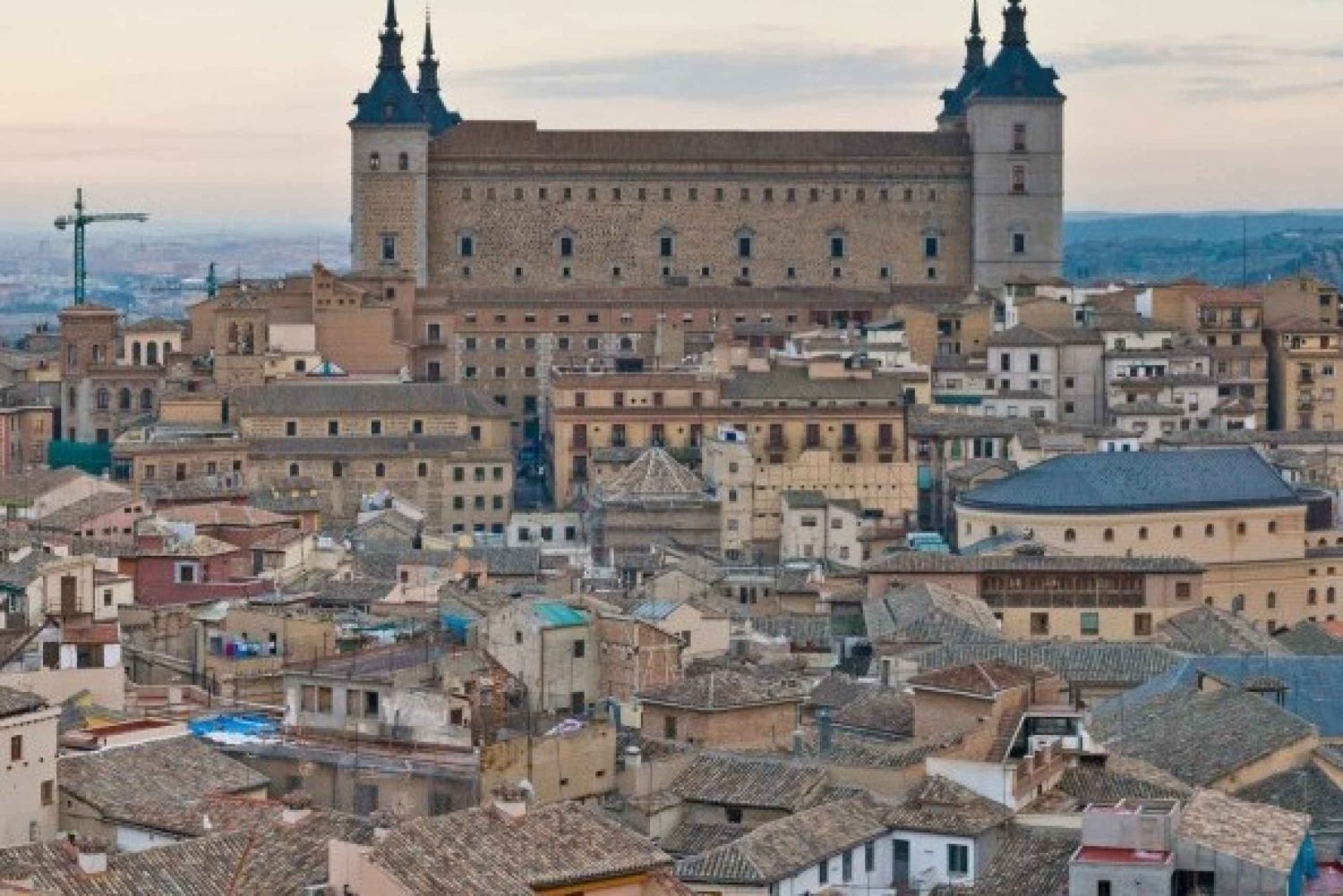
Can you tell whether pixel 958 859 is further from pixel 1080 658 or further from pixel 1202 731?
pixel 1080 658

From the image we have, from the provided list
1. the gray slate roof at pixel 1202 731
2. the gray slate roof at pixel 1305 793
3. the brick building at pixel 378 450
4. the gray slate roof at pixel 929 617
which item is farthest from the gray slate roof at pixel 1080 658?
the brick building at pixel 378 450

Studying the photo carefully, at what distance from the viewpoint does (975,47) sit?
101 metres

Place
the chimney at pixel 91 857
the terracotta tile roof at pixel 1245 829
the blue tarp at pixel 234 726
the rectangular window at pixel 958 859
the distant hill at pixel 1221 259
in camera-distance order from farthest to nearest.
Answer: the distant hill at pixel 1221 259
the blue tarp at pixel 234 726
the rectangular window at pixel 958 859
the terracotta tile roof at pixel 1245 829
the chimney at pixel 91 857

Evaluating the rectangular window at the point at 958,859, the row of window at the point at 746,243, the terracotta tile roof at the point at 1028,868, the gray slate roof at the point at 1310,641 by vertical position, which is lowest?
the gray slate roof at the point at 1310,641

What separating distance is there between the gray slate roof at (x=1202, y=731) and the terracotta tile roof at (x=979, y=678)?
129 centimetres

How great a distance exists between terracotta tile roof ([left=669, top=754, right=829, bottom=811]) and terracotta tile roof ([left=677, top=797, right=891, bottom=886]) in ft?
2.18

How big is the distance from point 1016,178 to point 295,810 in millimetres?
67833

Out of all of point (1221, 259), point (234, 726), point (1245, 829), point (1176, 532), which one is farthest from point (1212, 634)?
point (1221, 259)

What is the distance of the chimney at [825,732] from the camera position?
3056cm

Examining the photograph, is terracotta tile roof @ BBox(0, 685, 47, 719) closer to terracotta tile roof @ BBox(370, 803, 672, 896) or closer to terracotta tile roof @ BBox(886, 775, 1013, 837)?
terracotta tile roof @ BBox(370, 803, 672, 896)

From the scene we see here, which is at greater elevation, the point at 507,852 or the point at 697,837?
the point at 507,852

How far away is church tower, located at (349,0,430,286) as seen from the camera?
293 ft

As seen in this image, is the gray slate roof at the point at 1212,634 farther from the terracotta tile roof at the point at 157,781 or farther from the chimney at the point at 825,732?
the terracotta tile roof at the point at 157,781

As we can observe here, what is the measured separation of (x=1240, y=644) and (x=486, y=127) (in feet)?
167
